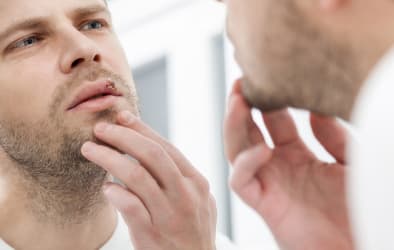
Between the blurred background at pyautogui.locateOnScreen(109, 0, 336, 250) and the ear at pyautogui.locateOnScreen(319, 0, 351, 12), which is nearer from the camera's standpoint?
the ear at pyautogui.locateOnScreen(319, 0, 351, 12)

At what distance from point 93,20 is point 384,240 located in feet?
3.08

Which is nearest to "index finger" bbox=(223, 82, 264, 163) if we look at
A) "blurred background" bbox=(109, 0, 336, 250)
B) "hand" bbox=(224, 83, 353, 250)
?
"hand" bbox=(224, 83, 353, 250)

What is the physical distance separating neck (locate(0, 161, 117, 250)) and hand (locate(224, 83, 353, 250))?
52 cm

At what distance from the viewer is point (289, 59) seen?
2.63 feet

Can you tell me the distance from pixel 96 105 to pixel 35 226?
344 mm

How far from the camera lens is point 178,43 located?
7.75 ft

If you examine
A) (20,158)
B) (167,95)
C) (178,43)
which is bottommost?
(167,95)

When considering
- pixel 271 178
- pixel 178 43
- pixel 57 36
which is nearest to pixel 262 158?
pixel 271 178

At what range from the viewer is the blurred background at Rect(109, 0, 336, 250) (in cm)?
210

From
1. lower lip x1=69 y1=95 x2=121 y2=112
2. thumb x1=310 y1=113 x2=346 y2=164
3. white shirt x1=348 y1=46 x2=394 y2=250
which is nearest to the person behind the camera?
white shirt x1=348 y1=46 x2=394 y2=250

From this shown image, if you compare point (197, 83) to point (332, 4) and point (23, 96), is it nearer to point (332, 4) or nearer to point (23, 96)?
point (23, 96)

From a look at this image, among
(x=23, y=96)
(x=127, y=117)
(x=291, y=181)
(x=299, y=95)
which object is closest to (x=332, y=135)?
(x=291, y=181)

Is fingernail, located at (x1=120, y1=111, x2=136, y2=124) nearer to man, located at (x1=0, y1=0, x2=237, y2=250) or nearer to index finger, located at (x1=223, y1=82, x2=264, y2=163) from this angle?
man, located at (x1=0, y1=0, x2=237, y2=250)

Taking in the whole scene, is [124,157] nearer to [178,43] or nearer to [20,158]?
[20,158]
